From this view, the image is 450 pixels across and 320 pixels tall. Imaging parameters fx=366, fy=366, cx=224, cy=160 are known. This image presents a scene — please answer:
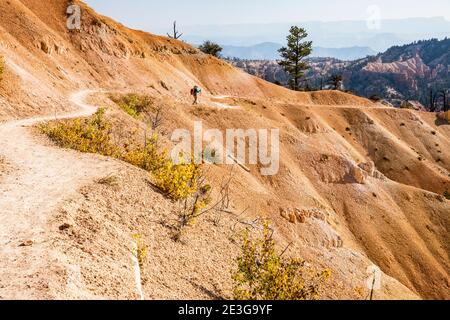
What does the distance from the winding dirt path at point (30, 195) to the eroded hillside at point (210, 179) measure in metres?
0.04

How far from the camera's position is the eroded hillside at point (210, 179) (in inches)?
316

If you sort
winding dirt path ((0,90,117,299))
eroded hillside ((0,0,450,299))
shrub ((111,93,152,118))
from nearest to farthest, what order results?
winding dirt path ((0,90,117,299)) < eroded hillside ((0,0,450,299)) < shrub ((111,93,152,118))

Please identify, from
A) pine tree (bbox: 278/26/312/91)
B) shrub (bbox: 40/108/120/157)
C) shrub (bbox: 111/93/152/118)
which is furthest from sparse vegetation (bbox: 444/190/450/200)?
shrub (bbox: 40/108/120/157)

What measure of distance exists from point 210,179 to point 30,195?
1214 centimetres

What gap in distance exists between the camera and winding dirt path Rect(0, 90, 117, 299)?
6324 millimetres

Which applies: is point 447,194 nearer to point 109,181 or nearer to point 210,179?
point 210,179

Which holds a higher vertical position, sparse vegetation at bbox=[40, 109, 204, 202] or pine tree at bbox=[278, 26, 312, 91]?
pine tree at bbox=[278, 26, 312, 91]

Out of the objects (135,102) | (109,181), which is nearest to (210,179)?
(109,181)

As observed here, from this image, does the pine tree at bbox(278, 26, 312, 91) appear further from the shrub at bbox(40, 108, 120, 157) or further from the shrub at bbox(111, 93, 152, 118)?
the shrub at bbox(40, 108, 120, 157)

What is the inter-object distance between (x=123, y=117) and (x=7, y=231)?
13.8 meters

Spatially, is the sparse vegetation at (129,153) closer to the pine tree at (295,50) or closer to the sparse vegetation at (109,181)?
the sparse vegetation at (109,181)

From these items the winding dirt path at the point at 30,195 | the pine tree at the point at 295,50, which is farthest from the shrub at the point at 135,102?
the pine tree at the point at 295,50

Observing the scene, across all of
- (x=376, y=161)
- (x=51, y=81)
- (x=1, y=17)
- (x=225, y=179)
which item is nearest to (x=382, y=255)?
(x=225, y=179)

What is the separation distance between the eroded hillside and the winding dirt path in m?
0.04
